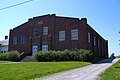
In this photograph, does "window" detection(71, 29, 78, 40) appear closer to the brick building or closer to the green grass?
the brick building

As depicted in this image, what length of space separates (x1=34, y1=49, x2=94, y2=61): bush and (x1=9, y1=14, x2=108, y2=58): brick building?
4.40 meters

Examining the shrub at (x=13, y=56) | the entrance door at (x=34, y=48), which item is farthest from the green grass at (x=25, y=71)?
the entrance door at (x=34, y=48)

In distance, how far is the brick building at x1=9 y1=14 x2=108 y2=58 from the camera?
4472 centimetres

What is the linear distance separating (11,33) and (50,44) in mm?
12357

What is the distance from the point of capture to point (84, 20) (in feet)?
145

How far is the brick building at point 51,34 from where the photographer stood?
4472cm

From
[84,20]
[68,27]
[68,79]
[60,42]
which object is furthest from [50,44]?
[68,79]

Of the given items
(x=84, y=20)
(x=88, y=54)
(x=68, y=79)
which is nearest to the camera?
(x=68, y=79)

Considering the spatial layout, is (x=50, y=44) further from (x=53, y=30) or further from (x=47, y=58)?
(x=47, y=58)

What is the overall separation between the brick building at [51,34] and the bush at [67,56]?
4400 millimetres

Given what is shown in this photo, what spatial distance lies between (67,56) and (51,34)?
9.65m

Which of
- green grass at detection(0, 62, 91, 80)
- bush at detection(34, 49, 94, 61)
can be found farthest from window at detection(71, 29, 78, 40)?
green grass at detection(0, 62, 91, 80)

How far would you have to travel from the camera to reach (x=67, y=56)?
40.1 meters

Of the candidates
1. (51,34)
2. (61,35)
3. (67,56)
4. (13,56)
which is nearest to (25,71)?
(67,56)
